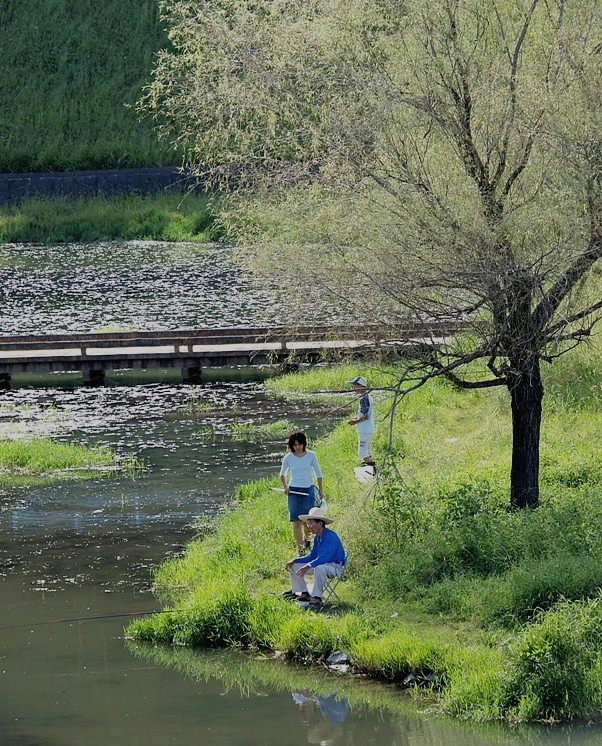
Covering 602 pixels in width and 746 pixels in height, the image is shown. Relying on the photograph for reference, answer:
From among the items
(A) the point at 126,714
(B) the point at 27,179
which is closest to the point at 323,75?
(A) the point at 126,714

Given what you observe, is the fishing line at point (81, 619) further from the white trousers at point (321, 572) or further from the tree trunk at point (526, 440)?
the tree trunk at point (526, 440)

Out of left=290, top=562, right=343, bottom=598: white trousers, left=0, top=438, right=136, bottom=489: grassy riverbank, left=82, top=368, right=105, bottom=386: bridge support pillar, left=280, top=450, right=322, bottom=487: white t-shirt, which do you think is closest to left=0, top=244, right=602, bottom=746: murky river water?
left=0, top=438, right=136, bottom=489: grassy riverbank

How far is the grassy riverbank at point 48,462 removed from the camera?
72.0 feet

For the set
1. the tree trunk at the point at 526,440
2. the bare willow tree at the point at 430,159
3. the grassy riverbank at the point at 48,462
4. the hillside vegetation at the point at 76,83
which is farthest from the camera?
the hillside vegetation at the point at 76,83

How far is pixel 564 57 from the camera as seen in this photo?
14875 mm

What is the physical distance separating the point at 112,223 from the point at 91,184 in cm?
627

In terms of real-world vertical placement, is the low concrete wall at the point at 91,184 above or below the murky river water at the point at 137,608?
above

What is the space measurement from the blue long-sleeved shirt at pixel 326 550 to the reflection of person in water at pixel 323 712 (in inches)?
68.4

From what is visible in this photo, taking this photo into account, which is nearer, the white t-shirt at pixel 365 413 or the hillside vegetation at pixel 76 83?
the white t-shirt at pixel 365 413

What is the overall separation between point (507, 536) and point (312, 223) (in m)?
4.07

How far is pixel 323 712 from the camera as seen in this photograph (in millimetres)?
11523

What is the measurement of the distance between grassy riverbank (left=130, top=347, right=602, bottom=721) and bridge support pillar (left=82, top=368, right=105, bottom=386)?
1440 centimetres

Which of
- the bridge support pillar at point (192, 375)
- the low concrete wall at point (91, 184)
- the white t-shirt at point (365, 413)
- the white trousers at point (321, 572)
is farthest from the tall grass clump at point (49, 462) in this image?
the low concrete wall at point (91, 184)

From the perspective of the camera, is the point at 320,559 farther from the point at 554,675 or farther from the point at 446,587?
the point at 554,675
